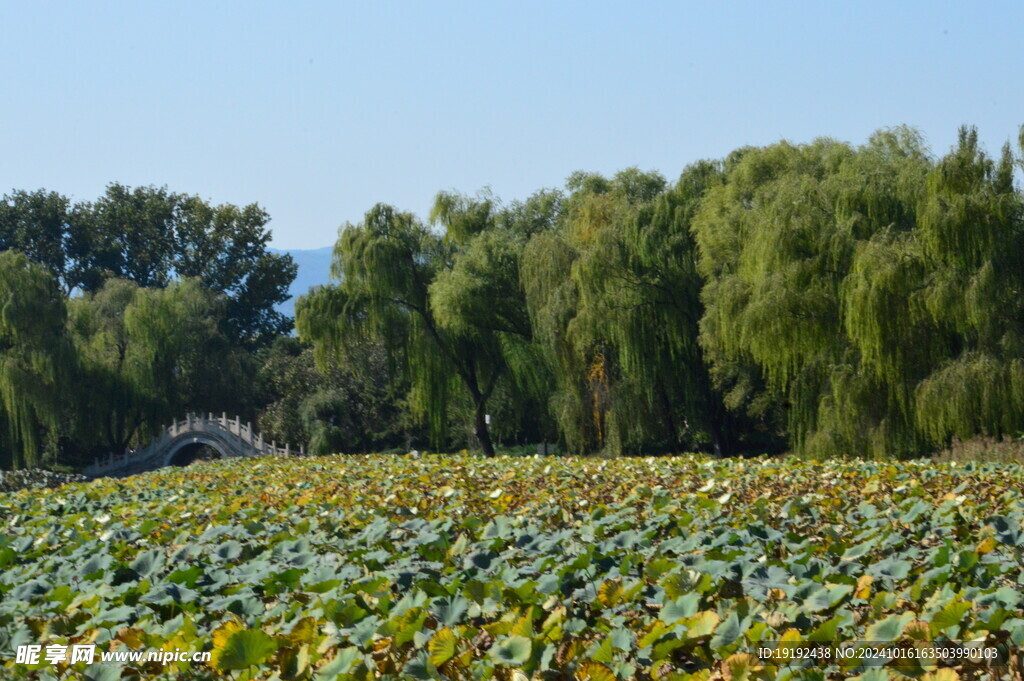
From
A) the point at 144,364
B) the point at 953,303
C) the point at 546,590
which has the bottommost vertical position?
the point at 546,590

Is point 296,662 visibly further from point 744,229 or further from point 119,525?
point 744,229

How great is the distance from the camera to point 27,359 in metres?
31.0

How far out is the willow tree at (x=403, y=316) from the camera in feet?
85.9

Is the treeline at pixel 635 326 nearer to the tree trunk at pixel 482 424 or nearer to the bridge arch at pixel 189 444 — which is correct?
the tree trunk at pixel 482 424

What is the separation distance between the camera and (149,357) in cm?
3706

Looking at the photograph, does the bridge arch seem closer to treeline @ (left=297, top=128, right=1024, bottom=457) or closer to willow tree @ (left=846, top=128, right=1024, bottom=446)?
treeline @ (left=297, top=128, right=1024, bottom=457)

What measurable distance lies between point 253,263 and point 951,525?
5052cm

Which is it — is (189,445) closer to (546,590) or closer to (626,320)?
(626,320)

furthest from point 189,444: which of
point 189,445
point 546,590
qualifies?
point 546,590

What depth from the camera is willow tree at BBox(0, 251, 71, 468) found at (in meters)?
29.9

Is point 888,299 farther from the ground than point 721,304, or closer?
closer

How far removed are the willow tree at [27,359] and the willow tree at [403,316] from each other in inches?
347

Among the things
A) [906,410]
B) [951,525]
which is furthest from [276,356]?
[951,525]

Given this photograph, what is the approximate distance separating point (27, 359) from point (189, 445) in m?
8.52
